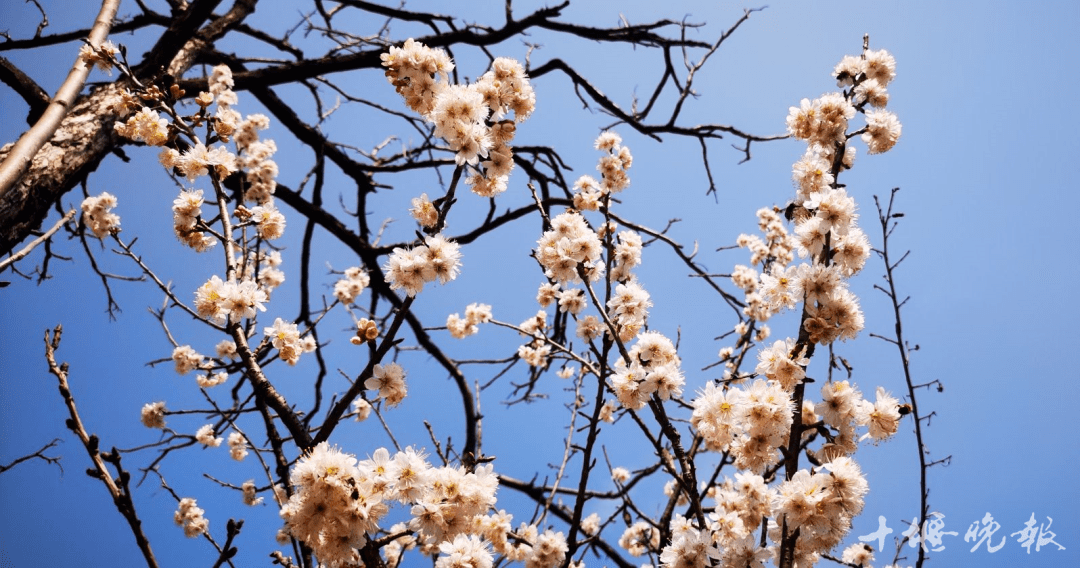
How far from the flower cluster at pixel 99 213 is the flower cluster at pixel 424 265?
8.31 feet

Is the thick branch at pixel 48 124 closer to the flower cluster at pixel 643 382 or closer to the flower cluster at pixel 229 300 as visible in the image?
the flower cluster at pixel 229 300

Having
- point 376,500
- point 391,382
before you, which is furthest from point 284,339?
point 376,500

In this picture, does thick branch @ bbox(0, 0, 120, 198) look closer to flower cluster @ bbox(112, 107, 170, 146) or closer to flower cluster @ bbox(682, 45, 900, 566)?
flower cluster @ bbox(112, 107, 170, 146)

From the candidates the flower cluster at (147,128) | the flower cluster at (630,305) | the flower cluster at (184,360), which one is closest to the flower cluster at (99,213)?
the flower cluster at (184,360)

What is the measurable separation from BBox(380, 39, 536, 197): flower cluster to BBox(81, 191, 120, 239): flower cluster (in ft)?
7.95

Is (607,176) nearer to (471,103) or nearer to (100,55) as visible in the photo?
(471,103)

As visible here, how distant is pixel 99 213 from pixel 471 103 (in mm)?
2808

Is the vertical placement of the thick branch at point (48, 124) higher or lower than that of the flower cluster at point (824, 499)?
higher

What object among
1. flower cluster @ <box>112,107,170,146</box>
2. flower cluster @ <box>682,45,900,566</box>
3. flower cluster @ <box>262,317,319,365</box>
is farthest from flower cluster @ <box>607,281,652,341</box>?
flower cluster @ <box>112,107,170,146</box>

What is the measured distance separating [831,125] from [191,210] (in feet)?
8.44

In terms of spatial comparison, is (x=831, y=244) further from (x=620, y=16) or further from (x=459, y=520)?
(x=620, y=16)

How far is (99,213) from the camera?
319 cm

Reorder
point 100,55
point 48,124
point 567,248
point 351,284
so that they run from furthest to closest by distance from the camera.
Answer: point 351,284 → point 48,124 → point 100,55 → point 567,248

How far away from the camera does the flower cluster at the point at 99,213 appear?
3.15m
